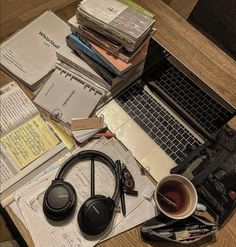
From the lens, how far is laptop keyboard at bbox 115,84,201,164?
98 cm

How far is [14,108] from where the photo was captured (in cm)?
105

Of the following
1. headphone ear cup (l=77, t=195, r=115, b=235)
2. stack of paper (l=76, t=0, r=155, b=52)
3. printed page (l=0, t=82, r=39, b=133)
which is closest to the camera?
headphone ear cup (l=77, t=195, r=115, b=235)

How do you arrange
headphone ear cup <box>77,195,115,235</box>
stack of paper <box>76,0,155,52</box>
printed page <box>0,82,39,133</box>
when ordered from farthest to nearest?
1. printed page <box>0,82,39,133</box>
2. stack of paper <box>76,0,155,52</box>
3. headphone ear cup <box>77,195,115,235</box>

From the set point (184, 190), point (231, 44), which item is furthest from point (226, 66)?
point (184, 190)

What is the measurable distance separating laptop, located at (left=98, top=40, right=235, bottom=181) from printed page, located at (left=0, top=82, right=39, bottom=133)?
0.25m

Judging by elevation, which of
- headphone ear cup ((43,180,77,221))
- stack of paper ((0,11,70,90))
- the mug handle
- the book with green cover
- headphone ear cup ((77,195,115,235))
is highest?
stack of paper ((0,11,70,90))

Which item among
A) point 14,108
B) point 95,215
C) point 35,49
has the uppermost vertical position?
point 35,49

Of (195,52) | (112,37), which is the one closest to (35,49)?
(112,37)

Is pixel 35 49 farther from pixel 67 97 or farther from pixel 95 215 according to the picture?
pixel 95 215

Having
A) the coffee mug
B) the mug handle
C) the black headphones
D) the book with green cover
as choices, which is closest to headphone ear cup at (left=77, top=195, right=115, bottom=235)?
the black headphones

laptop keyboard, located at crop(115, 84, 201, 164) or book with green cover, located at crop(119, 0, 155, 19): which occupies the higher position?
book with green cover, located at crop(119, 0, 155, 19)

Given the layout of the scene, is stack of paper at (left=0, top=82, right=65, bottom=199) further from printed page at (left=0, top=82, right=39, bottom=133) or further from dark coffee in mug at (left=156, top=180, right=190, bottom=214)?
dark coffee in mug at (left=156, top=180, right=190, bottom=214)

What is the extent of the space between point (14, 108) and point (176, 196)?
1.98 ft

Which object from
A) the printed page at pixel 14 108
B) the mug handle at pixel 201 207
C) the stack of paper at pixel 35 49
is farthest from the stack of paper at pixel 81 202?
the stack of paper at pixel 35 49
